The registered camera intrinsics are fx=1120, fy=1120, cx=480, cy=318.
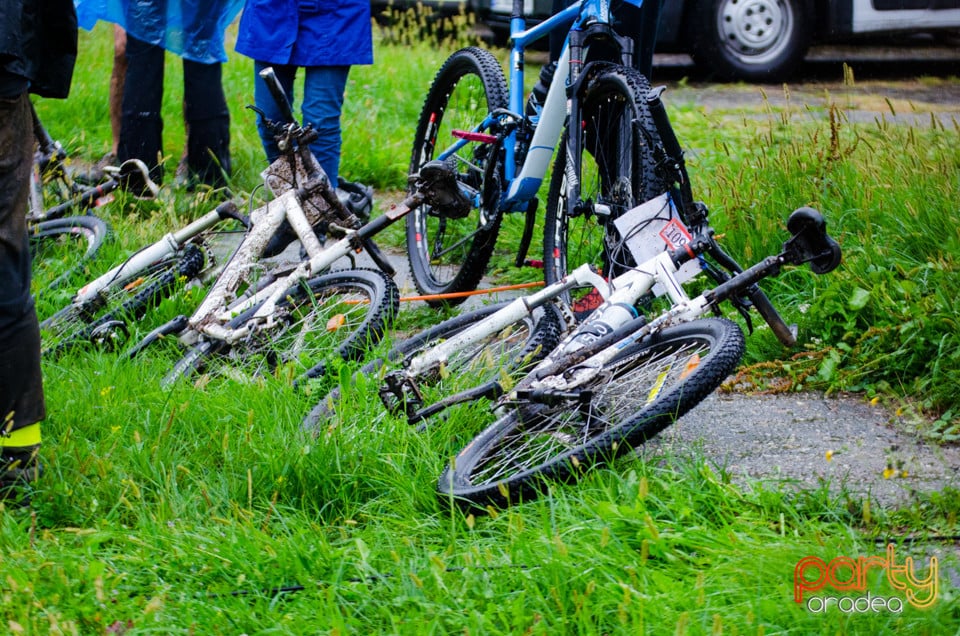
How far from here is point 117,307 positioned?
15.3 ft

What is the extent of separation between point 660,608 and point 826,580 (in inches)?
14.1

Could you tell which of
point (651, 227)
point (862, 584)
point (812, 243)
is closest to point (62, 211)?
→ point (651, 227)

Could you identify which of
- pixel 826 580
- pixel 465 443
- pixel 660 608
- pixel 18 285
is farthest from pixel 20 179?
pixel 826 580

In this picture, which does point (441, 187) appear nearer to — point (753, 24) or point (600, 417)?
point (600, 417)

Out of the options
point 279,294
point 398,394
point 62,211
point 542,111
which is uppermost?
point 542,111

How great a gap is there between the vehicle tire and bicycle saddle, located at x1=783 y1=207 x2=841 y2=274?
604cm

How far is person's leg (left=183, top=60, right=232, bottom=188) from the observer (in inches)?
248

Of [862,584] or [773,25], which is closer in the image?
[862,584]

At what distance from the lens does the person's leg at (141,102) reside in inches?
244

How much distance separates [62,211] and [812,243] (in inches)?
159

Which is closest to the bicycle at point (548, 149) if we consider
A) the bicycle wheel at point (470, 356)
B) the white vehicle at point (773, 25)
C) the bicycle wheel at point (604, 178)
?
the bicycle wheel at point (604, 178)

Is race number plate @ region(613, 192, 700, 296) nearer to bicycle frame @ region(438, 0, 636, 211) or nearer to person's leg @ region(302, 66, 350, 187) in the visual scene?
bicycle frame @ region(438, 0, 636, 211)

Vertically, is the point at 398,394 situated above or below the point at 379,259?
below

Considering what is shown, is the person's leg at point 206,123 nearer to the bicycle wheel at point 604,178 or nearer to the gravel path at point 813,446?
the bicycle wheel at point 604,178
